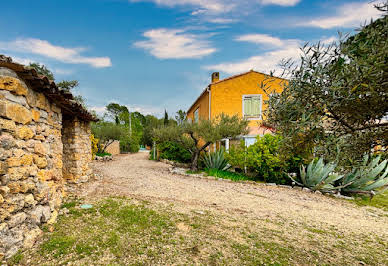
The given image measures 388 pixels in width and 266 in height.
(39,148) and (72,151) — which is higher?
(39,148)

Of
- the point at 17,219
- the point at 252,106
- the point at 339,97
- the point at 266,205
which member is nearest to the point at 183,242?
the point at 17,219

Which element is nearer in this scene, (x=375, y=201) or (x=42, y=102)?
(x=42, y=102)

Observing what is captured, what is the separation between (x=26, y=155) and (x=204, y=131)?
23.9 feet

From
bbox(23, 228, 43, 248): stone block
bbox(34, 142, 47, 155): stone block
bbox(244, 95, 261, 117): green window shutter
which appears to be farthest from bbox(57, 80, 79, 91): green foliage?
bbox(23, 228, 43, 248): stone block

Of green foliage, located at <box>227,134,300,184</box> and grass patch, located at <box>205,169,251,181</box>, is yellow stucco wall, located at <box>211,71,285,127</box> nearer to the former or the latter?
grass patch, located at <box>205,169,251,181</box>

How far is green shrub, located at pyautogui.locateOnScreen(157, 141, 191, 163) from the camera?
14375mm

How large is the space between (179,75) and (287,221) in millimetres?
11955

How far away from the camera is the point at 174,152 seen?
48.8 ft

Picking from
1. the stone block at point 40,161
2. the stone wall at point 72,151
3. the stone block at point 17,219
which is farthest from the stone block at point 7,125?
the stone wall at point 72,151

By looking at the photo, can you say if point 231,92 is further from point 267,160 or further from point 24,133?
point 24,133

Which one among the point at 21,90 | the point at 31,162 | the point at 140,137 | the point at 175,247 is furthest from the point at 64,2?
the point at 140,137

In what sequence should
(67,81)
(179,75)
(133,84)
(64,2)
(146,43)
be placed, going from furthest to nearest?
(133,84), (67,81), (179,75), (146,43), (64,2)

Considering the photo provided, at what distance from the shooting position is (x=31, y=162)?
3.18 m

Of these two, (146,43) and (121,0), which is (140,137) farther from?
(121,0)
